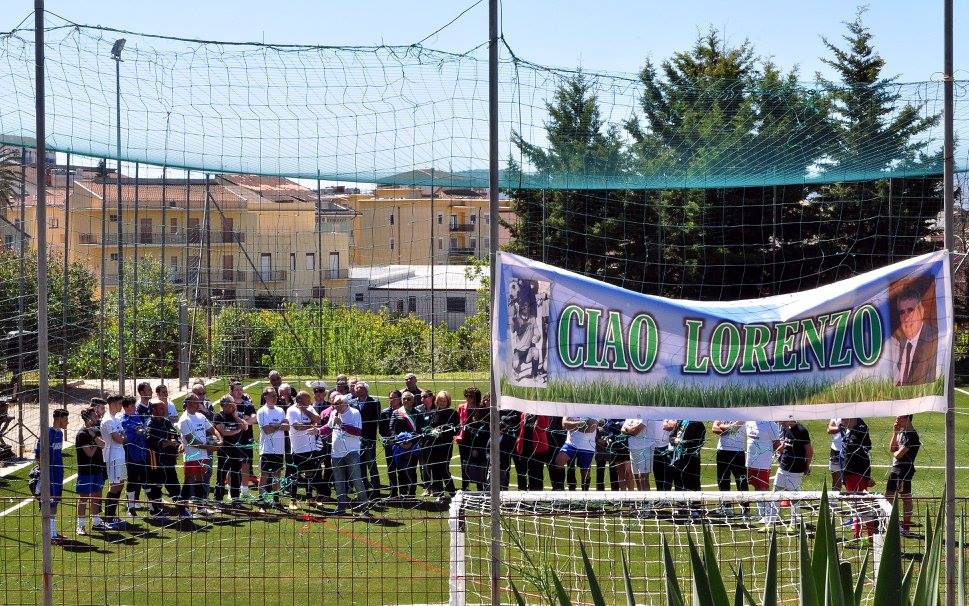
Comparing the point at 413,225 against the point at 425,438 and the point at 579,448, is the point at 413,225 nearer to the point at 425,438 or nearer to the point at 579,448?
the point at 425,438

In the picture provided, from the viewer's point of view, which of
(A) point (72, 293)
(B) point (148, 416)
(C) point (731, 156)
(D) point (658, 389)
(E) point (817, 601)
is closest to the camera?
(E) point (817, 601)

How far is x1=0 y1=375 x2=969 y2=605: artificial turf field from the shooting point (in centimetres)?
826

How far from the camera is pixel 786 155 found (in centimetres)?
817

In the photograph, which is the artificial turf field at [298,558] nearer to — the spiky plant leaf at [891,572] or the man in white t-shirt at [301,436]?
the man in white t-shirt at [301,436]

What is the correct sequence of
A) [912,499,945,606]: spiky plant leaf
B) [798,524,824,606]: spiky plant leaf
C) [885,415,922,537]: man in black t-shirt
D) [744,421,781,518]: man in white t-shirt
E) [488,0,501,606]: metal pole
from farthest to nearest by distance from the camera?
[744,421,781,518]: man in white t-shirt
[885,415,922,537]: man in black t-shirt
[488,0,501,606]: metal pole
[912,499,945,606]: spiky plant leaf
[798,524,824,606]: spiky plant leaf

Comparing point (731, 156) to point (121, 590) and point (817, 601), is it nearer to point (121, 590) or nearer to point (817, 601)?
point (817, 601)

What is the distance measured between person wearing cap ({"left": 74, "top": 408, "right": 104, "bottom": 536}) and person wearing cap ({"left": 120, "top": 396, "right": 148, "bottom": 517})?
29 cm

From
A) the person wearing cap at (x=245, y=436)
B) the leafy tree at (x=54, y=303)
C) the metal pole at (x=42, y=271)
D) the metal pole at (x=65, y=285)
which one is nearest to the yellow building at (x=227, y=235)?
the leafy tree at (x=54, y=303)

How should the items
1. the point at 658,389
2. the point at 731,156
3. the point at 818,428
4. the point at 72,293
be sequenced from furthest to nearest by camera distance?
the point at 72,293 → the point at 818,428 → the point at 731,156 → the point at 658,389

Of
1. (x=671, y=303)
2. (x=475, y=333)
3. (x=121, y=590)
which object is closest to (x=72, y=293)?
(x=475, y=333)

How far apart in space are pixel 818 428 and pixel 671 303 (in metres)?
12.7

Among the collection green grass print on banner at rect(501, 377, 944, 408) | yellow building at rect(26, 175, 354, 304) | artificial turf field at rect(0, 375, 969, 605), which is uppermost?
yellow building at rect(26, 175, 354, 304)

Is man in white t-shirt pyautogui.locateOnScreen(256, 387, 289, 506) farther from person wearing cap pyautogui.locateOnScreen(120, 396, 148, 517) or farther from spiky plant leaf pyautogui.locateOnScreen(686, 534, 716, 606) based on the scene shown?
spiky plant leaf pyautogui.locateOnScreen(686, 534, 716, 606)

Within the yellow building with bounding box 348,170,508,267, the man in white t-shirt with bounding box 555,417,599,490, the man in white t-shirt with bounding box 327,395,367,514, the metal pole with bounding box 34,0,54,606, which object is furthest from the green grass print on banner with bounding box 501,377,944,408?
the man in white t-shirt with bounding box 327,395,367,514
